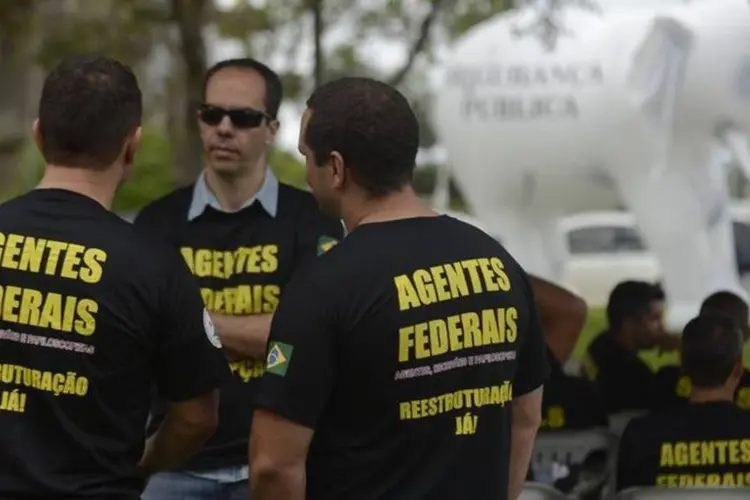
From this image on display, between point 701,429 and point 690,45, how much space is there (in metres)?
6.43

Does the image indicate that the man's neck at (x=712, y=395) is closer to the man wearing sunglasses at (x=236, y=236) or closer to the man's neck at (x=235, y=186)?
the man wearing sunglasses at (x=236, y=236)

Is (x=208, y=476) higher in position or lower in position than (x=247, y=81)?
lower

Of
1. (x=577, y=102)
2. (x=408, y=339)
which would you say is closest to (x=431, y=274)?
(x=408, y=339)

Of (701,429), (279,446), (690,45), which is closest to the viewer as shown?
(279,446)

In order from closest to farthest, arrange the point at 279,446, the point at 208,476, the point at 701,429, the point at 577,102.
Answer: the point at 279,446 < the point at 208,476 < the point at 701,429 < the point at 577,102

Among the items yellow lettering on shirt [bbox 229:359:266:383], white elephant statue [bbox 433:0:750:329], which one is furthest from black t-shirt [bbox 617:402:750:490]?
white elephant statue [bbox 433:0:750:329]

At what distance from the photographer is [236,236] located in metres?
3.57

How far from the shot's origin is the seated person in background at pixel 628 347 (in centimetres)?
551

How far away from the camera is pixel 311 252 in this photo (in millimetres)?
3535

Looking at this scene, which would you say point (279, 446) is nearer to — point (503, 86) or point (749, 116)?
point (749, 116)

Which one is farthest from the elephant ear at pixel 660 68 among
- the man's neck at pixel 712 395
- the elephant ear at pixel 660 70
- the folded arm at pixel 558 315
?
the man's neck at pixel 712 395

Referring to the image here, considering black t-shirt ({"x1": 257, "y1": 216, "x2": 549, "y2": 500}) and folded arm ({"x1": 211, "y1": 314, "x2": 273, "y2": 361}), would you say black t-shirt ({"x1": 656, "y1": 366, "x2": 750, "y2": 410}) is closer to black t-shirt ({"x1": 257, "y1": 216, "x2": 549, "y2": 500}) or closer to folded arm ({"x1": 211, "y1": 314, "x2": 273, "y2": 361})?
folded arm ({"x1": 211, "y1": 314, "x2": 273, "y2": 361})

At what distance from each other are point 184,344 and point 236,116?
1.05 m

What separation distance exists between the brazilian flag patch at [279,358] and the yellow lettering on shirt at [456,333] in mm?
205
